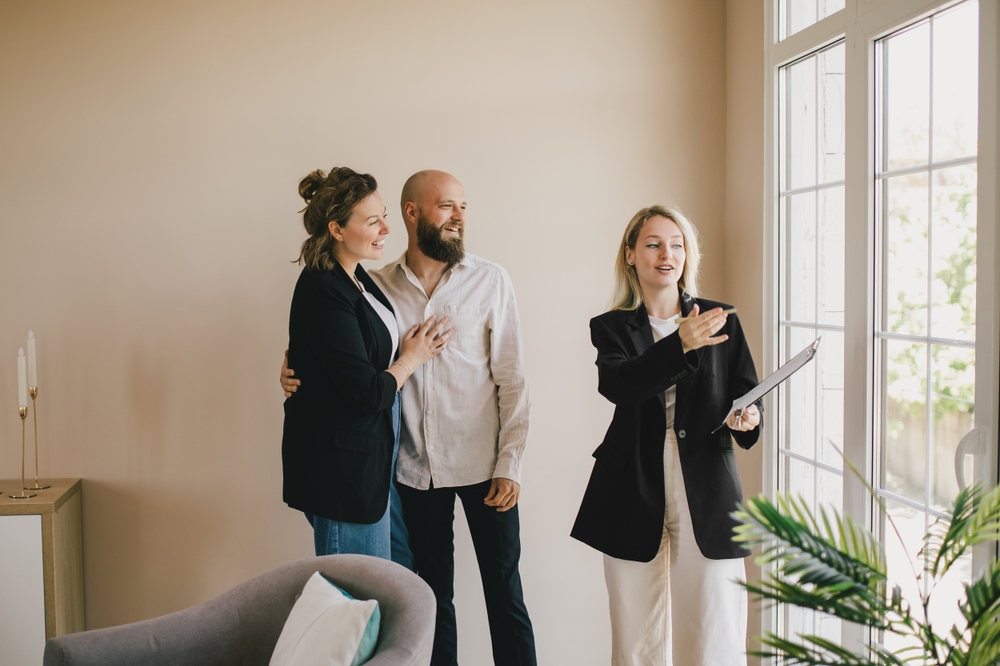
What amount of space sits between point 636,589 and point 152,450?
71.7 inches

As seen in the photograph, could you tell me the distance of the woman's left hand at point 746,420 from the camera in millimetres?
1856

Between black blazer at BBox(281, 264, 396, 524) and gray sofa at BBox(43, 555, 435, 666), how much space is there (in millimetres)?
235

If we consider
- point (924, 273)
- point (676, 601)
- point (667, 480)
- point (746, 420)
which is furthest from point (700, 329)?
point (676, 601)

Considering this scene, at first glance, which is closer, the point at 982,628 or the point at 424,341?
the point at 982,628

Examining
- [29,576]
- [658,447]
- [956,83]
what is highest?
[956,83]

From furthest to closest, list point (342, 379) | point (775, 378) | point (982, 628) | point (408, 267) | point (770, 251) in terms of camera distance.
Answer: point (770, 251) < point (408, 267) < point (342, 379) < point (775, 378) < point (982, 628)

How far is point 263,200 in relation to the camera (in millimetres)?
2672

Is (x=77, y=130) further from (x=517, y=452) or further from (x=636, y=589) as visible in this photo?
(x=636, y=589)

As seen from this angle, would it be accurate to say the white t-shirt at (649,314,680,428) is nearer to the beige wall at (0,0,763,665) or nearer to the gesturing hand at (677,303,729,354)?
the gesturing hand at (677,303,729,354)

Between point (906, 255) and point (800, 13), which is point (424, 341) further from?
point (800, 13)

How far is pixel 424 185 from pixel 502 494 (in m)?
1.02

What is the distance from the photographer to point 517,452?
2.30 m

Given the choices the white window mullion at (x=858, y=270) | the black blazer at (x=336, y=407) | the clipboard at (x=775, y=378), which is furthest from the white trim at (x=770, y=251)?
the black blazer at (x=336, y=407)

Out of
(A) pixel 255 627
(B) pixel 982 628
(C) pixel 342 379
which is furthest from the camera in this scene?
(C) pixel 342 379
